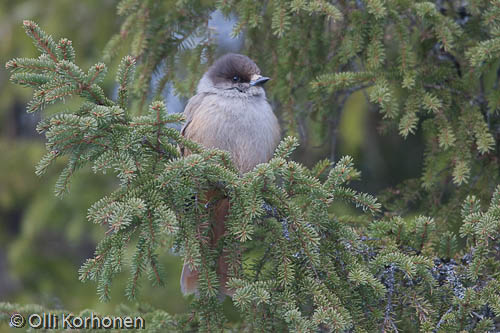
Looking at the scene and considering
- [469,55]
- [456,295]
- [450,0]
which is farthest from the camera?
[450,0]

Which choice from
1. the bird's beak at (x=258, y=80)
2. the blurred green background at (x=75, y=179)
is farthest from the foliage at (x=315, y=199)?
the blurred green background at (x=75, y=179)

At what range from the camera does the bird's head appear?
3613mm

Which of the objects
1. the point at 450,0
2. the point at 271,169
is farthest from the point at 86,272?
the point at 450,0

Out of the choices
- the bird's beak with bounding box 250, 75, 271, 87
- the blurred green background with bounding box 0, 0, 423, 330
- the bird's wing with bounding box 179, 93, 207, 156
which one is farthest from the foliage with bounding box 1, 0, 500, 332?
the blurred green background with bounding box 0, 0, 423, 330

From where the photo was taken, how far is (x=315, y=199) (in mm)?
2354

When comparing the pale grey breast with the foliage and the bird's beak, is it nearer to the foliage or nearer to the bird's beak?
the bird's beak

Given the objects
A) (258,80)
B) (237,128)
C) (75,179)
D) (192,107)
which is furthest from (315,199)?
(75,179)

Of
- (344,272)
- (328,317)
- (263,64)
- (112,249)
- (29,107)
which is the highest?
(263,64)

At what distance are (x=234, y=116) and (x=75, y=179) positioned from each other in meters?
2.54

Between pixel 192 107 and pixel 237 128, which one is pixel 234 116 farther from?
pixel 192 107

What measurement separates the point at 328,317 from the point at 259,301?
26 centimetres

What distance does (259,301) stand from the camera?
2.18 metres

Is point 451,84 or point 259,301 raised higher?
point 451,84

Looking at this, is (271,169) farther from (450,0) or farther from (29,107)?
(450,0)
